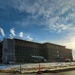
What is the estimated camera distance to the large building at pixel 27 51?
89250 millimetres

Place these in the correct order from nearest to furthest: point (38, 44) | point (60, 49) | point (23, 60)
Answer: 1. point (23, 60)
2. point (38, 44)
3. point (60, 49)

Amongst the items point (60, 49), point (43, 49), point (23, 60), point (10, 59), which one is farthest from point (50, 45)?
point (10, 59)

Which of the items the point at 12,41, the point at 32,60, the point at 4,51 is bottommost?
the point at 32,60

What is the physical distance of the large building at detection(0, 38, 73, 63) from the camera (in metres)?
89.2

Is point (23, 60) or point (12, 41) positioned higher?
point (12, 41)

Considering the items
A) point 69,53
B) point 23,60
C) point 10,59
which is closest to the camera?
point 10,59

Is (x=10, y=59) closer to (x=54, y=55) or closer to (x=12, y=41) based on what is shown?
(x=12, y=41)

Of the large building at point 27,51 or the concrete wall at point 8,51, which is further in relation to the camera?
the large building at point 27,51

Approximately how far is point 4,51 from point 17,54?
8.91 meters

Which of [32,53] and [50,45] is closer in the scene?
[32,53]

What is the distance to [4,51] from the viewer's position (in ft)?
292

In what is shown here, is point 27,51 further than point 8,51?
Yes

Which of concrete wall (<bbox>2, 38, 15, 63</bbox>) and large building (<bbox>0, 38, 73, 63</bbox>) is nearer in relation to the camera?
concrete wall (<bbox>2, 38, 15, 63</bbox>)

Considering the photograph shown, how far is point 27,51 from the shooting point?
3917 inches
